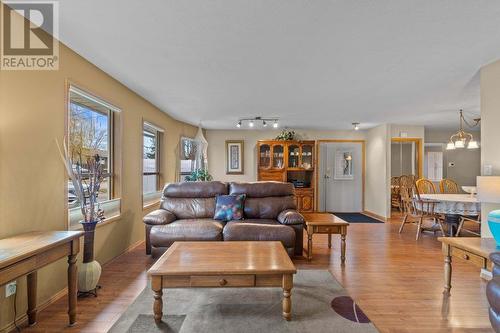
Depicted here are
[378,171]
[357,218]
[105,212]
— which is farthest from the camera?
[378,171]

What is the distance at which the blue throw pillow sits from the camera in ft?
12.3

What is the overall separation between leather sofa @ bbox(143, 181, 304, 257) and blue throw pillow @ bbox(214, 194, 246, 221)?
0.11 m

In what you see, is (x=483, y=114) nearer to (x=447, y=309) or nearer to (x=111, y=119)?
(x=447, y=309)

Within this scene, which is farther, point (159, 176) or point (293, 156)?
point (293, 156)

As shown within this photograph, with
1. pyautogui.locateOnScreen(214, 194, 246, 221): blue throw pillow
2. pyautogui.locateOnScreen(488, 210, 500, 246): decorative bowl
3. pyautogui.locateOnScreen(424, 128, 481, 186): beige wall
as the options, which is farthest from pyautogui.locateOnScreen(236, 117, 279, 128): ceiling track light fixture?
pyautogui.locateOnScreen(424, 128, 481, 186): beige wall

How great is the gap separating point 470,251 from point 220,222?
2.68 meters

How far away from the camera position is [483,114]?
299 cm

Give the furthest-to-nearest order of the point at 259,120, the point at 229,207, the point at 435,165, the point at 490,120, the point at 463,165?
1. the point at 463,165
2. the point at 435,165
3. the point at 259,120
4. the point at 229,207
5. the point at 490,120

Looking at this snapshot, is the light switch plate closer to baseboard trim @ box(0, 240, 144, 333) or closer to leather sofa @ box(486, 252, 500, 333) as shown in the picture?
baseboard trim @ box(0, 240, 144, 333)

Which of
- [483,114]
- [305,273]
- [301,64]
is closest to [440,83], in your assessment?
[483,114]

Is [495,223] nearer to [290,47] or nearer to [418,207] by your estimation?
[290,47]

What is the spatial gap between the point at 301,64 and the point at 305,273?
2.31m

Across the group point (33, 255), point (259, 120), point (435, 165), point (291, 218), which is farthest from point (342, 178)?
point (33, 255)

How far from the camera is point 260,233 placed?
329 cm
